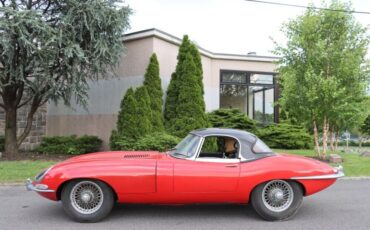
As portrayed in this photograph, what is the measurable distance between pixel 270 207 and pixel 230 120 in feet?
35.7

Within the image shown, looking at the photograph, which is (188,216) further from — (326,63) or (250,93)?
(250,93)

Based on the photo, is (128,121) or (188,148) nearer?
(188,148)

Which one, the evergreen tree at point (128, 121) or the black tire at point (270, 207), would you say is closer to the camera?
the black tire at point (270, 207)

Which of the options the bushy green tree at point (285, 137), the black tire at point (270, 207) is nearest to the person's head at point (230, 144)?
the black tire at point (270, 207)

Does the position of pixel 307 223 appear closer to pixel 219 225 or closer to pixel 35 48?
pixel 219 225

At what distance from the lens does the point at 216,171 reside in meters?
5.57

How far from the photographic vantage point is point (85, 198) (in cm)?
543

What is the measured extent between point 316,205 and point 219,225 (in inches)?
87.7

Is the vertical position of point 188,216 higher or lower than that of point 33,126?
lower

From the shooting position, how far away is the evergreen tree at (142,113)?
12555 millimetres

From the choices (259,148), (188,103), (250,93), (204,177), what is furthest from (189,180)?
(250,93)

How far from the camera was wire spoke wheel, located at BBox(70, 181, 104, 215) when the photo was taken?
5.43 metres

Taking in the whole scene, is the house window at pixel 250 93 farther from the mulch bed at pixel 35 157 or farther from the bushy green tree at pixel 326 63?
the mulch bed at pixel 35 157

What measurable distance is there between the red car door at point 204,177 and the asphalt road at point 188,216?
480 mm
